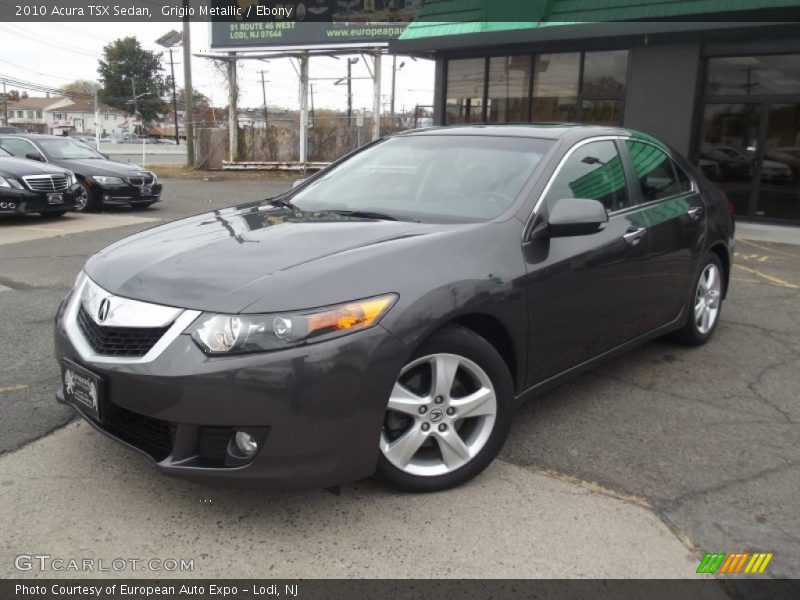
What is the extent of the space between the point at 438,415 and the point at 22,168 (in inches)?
409

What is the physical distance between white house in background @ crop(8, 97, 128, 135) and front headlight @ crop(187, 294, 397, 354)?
112 metres

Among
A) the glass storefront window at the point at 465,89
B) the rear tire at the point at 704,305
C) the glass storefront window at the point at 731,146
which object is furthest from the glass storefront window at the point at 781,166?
the rear tire at the point at 704,305

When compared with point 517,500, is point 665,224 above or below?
above

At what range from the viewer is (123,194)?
12.5 m

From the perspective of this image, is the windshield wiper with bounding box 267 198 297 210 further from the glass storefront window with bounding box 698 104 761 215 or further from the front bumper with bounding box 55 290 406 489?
the glass storefront window with bounding box 698 104 761 215

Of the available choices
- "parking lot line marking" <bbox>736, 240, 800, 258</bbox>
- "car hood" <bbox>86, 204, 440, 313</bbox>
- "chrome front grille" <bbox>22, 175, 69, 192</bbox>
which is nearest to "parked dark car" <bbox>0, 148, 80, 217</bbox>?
"chrome front grille" <bbox>22, 175, 69, 192</bbox>

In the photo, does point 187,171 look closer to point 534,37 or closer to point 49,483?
point 534,37

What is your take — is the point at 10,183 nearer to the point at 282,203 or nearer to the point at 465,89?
the point at 282,203

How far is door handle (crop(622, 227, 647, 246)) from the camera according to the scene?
3.83 meters

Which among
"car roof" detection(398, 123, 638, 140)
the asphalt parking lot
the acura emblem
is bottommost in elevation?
the asphalt parking lot

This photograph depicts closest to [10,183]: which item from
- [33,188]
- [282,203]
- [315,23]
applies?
[33,188]

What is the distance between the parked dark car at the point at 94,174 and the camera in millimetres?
12344

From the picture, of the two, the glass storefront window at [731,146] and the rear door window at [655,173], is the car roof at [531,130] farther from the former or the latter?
the glass storefront window at [731,146]

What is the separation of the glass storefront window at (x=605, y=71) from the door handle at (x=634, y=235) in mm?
9960
